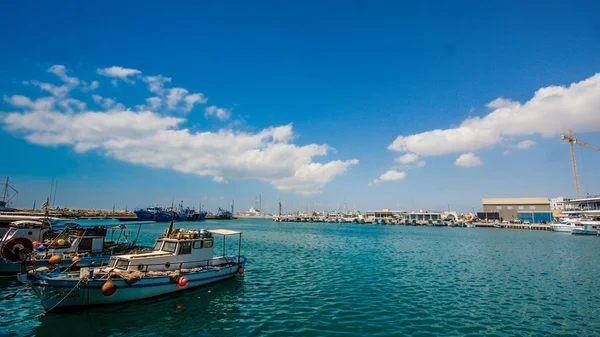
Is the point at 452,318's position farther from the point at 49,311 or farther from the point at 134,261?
the point at 49,311

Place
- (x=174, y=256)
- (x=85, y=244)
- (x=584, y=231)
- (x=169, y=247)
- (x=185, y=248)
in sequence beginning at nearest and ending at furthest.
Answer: (x=174, y=256)
(x=169, y=247)
(x=185, y=248)
(x=85, y=244)
(x=584, y=231)

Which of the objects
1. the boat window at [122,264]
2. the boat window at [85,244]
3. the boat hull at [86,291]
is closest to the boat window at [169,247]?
the boat hull at [86,291]

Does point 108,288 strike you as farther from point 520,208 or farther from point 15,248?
point 520,208

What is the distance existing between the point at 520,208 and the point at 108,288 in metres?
206

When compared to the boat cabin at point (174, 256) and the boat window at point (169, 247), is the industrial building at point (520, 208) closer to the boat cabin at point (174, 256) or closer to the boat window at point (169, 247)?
the boat cabin at point (174, 256)

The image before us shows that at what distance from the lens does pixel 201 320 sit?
722 inches

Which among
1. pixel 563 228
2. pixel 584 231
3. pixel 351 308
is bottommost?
pixel 584 231

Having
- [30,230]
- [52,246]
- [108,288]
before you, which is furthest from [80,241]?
Answer: [108,288]

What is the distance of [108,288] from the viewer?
1883cm

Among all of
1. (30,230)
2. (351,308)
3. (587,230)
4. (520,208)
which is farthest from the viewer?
(520,208)

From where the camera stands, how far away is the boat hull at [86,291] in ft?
59.3

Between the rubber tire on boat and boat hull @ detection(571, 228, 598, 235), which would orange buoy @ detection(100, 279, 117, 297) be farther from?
boat hull @ detection(571, 228, 598, 235)

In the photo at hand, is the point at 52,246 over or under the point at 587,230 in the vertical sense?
over

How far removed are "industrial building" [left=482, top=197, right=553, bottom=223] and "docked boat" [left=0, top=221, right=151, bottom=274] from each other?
→ 197 meters
